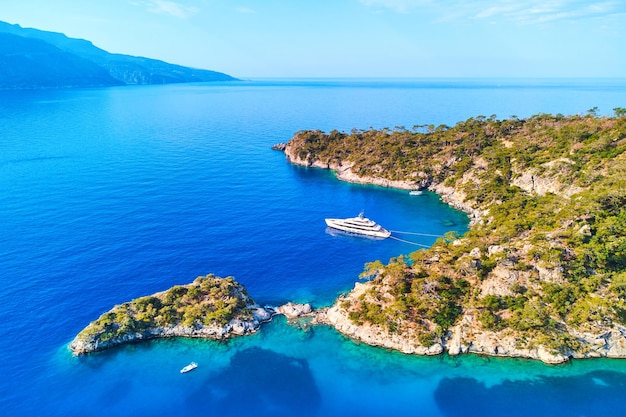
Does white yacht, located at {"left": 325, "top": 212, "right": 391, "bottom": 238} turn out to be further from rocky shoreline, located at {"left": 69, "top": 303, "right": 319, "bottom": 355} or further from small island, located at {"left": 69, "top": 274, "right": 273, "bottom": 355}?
small island, located at {"left": 69, "top": 274, "right": 273, "bottom": 355}

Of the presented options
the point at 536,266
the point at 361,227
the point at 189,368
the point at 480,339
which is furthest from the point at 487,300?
the point at 189,368

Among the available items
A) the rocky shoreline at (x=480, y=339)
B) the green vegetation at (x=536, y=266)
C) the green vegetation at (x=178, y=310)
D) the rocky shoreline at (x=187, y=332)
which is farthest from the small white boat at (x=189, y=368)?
the green vegetation at (x=536, y=266)

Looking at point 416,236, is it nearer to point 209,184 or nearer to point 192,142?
point 209,184

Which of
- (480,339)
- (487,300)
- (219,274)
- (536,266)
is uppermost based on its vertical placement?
(536,266)

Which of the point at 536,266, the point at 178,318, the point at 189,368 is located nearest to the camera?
the point at 189,368

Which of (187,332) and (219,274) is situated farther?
(219,274)

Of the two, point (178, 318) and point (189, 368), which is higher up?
point (178, 318)

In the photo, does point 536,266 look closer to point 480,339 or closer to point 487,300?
point 487,300

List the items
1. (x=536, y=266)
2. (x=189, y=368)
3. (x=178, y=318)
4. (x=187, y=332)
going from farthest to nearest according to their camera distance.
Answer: (x=178, y=318) < (x=536, y=266) < (x=187, y=332) < (x=189, y=368)

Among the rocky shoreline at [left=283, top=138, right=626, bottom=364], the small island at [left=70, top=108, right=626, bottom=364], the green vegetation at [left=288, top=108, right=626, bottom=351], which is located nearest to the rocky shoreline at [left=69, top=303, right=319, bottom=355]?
the small island at [left=70, top=108, right=626, bottom=364]
